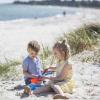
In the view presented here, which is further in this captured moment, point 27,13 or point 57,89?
point 27,13

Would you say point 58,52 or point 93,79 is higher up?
point 58,52

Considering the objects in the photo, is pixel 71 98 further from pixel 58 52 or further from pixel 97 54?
pixel 97 54

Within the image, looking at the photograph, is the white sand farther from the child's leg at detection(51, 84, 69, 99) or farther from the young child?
the child's leg at detection(51, 84, 69, 99)

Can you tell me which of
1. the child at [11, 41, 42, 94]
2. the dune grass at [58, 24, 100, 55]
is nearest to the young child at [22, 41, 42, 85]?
the child at [11, 41, 42, 94]

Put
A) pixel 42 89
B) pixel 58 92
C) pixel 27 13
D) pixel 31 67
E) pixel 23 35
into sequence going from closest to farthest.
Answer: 1. pixel 58 92
2. pixel 42 89
3. pixel 31 67
4. pixel 23 35
5. pixel 27 13

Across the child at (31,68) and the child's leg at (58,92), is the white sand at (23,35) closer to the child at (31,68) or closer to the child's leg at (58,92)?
the child at (31,68)

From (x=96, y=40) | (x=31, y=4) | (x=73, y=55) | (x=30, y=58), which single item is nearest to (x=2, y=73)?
(x=30, y=58)

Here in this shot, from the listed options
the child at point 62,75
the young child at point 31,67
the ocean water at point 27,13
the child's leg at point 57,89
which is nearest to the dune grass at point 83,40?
the young child at point 31,67

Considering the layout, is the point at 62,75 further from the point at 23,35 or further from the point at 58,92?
the point at 23,35

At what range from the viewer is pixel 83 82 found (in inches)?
Result: 287

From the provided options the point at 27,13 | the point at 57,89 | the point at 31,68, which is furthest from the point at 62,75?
the point at 27,13

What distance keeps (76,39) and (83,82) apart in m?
2.95

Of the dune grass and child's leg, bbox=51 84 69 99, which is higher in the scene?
the dune grass

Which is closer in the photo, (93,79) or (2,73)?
(93,79)
